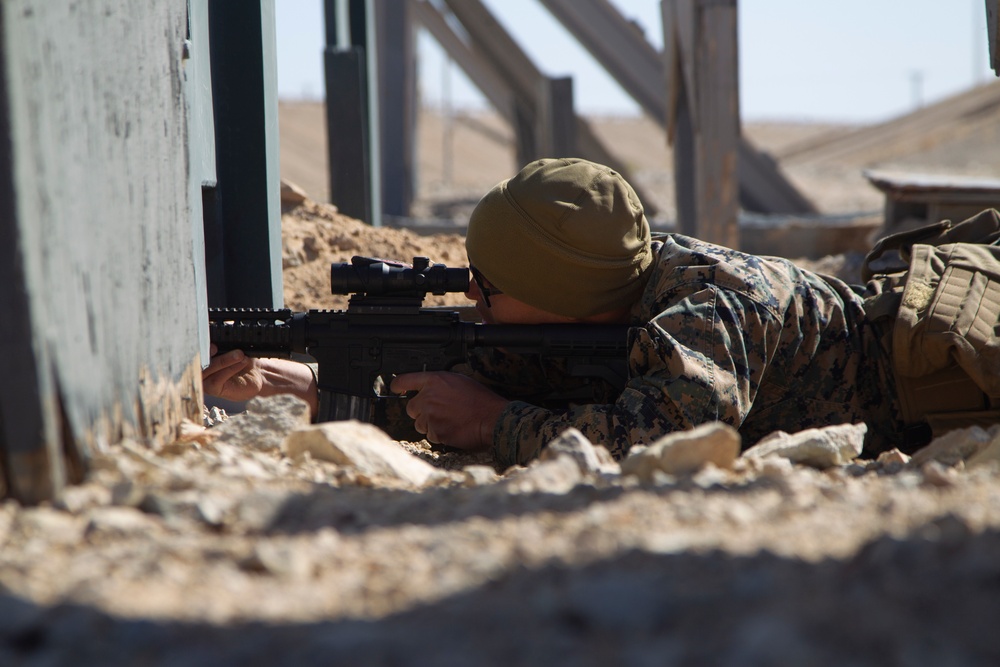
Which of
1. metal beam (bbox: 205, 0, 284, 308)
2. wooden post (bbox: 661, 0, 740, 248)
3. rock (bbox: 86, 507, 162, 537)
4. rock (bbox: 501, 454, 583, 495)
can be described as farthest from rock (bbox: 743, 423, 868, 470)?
wooden post (bbox: 661, 0, 740, 248)

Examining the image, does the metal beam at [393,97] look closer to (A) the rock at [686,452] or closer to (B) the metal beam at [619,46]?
(B) the metal beam at [619,46]

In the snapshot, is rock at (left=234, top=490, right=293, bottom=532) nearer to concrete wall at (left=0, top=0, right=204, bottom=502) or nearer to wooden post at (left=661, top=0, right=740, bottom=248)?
concrete wall at (left=0, top=0, right=204, bottom=502)

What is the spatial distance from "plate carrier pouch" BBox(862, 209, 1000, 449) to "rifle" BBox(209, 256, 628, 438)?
2.53 ft

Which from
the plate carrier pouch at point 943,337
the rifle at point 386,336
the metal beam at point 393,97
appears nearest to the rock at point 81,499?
the rifle at point 386,336

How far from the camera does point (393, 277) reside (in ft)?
9.93

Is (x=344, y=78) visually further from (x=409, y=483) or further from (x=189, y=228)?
(x=409, y=483)

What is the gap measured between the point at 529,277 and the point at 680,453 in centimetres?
108

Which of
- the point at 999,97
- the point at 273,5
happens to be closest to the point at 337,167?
the point at 273,5

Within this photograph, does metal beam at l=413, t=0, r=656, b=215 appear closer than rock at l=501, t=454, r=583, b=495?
No

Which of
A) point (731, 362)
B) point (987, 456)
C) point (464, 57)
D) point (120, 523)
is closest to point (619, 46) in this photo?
point (464, 57)

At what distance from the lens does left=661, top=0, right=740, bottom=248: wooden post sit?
5.73m

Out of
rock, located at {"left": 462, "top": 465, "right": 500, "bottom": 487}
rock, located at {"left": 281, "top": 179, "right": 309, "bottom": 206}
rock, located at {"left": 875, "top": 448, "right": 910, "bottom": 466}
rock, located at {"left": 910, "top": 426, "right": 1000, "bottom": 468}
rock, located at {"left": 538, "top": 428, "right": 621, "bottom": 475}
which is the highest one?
rock, located at {"left": 281, "top": 179, "right": 309, "bottom": 206}

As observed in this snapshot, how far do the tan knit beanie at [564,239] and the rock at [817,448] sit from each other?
78 centimetres

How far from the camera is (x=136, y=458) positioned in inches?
71.0
